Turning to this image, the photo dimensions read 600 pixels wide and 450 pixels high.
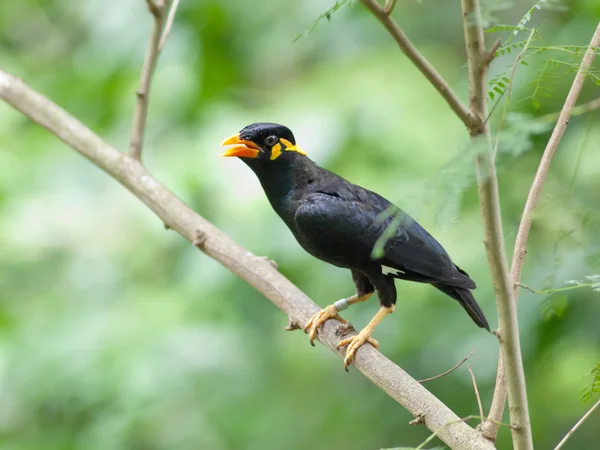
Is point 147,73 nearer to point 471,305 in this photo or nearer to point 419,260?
point 419,260

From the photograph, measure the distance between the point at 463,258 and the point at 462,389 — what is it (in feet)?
1.96

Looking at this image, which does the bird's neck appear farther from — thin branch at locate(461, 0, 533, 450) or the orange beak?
thin branch at locate(461, 0, 533, 450)

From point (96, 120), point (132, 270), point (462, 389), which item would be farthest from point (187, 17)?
point (462, 389)

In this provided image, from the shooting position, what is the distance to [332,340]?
113 inches

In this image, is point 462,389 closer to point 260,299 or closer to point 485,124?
point 260,299

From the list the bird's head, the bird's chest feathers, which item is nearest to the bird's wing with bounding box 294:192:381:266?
the bird's chest feathers

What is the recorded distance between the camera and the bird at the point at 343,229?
111 inches

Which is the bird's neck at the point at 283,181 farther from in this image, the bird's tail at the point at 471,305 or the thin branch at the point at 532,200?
the thin branch at the point at 532,200

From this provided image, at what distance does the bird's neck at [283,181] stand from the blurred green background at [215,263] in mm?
481

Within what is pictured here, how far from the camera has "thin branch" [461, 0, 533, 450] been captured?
1.31 meters

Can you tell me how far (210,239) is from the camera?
10.1 feet

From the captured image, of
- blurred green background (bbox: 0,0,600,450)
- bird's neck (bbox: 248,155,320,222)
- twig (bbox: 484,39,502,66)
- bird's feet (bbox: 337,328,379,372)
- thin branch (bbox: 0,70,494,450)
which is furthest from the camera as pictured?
blurred green background (bbox: 0,0,600,450)

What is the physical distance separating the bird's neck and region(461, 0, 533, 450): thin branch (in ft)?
5.01

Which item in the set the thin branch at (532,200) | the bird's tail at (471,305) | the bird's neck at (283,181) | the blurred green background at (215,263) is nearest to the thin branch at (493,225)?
the thin branch at (532,200)
